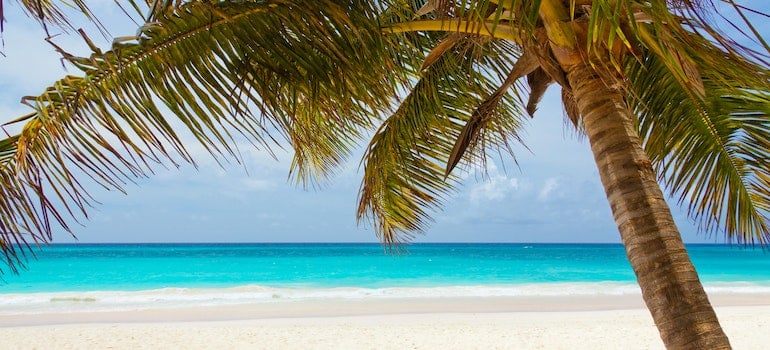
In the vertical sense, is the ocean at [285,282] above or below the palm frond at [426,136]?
above

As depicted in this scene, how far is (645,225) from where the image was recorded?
2443 millimetres

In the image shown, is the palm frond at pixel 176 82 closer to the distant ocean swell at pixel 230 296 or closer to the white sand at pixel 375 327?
the white sand at pixel 375 327

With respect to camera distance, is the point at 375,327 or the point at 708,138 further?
the point at 375,327

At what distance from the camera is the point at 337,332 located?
9078 millimetres

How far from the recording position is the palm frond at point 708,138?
12.3ft

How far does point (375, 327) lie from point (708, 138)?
21.8ft

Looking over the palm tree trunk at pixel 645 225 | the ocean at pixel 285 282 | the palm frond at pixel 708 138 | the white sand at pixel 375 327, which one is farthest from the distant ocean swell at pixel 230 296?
the palm tree trunk at pixel 645 225

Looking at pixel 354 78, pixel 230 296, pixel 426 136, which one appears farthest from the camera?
pixel 230 296

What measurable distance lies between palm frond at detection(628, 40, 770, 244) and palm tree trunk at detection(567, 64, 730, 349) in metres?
1.11

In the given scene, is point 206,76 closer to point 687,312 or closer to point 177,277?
point 687,312

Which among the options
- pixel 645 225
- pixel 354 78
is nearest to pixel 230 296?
pixel 354 78

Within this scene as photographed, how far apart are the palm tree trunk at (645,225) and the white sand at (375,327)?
5.71 meters

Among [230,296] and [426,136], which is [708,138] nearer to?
[426,136]

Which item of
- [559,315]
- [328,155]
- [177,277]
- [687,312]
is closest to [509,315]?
[559,315]
